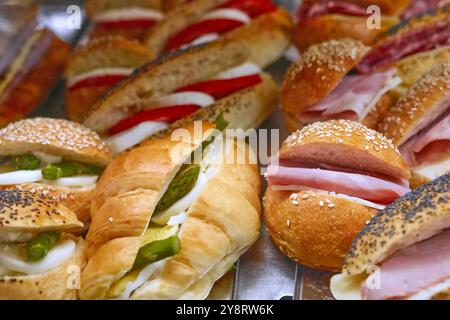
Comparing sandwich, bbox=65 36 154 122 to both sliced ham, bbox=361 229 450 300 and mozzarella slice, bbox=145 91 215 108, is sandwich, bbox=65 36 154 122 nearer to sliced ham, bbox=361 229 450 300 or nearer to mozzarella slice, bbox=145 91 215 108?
mozzarella slice, bbox=145 91 215 108

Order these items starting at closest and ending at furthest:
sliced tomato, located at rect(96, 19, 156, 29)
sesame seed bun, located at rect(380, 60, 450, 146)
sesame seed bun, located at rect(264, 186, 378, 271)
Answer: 1. sesame seed bun, located at rect(264, 186, 378, 271)
2. sesame seed bun, located at rect(380, 60, 450, 146)
3. sliced tomato, located at rect(96, 19, 156, 29)

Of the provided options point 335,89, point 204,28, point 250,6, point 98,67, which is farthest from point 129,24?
point 335,89

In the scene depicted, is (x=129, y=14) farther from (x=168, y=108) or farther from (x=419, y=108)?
(x=419, y=108)

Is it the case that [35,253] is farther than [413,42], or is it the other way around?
[413,42]

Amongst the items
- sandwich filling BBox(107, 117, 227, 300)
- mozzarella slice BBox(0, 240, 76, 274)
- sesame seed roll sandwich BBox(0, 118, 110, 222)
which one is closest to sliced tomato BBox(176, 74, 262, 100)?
sandwich filling BBox(107, 117, 227, 300)

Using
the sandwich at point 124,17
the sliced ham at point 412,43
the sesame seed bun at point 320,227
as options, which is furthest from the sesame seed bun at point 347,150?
the sandwich at point 124,17

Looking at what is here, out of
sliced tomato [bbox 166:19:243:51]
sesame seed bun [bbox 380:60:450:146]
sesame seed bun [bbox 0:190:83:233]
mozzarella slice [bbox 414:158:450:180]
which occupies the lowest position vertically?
sesame seed bun [bbox 0:190:83:233]

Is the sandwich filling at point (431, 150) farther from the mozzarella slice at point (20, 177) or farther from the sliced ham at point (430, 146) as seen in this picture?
the mozzarella slice at point (20, 177)
